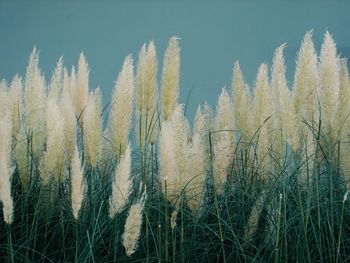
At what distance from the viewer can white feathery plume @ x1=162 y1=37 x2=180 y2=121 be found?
3.25m

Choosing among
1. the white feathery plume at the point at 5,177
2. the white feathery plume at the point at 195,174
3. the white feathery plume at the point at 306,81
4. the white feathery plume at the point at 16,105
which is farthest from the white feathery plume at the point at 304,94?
the white feathery plume at the point at 16,105

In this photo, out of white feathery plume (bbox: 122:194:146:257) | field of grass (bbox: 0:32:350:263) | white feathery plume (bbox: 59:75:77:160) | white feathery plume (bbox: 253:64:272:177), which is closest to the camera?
white feathery plume (bbox: 122:194:146:257)

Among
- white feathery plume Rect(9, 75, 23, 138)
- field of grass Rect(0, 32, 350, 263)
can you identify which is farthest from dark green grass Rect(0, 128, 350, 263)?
white feathery plume Rect(9, 75, 23, 138)

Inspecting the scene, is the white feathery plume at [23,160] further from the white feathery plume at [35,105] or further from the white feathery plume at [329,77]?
the white feathery plume at [329,77]

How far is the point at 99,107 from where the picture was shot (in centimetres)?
358

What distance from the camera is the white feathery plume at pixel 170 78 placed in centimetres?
325

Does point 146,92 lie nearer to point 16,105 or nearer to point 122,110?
point 122,110

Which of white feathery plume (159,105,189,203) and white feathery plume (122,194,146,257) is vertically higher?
white feathery plume (159,105,189,203)

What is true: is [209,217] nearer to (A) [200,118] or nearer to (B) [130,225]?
(A) [200,118]

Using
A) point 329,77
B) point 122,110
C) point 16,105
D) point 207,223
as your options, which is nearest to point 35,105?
point 16,105

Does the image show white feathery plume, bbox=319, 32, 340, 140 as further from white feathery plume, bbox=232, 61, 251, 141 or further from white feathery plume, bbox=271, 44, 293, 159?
white feathery plume, bbox=232, 61, 251, 141

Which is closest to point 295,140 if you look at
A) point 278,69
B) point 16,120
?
point 278,69

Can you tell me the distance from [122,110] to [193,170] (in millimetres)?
662

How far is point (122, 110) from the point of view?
3326 mm
